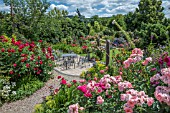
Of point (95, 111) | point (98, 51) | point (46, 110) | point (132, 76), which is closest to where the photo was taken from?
point (95, 111)

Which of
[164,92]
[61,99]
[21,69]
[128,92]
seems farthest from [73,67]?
[164,92]

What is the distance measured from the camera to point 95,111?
2.78 meters

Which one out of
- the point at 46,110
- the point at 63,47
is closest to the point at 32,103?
the point at 46,110

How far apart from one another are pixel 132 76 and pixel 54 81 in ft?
14.4

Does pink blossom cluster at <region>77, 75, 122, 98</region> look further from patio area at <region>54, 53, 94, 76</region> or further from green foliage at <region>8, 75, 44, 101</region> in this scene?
patio area at <region>54, 53, 94, 76</region>

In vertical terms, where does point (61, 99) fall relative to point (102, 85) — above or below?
below

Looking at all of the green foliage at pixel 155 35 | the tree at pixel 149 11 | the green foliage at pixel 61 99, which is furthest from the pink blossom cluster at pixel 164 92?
the tree at pixel 149 11

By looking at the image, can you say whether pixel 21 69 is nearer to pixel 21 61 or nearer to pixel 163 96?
pixel 21 61

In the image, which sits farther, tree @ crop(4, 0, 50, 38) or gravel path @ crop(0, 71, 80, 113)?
tree @ crop(4, 0, 50, 38)

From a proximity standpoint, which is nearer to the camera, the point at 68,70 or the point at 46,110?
the point at 46,110

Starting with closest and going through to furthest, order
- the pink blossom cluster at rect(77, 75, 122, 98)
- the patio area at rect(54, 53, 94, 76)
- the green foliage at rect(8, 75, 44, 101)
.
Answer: the pink blossom cluster at rect(77, 75, 122, 98)
the green foliage at rect(8, 75, 44, 101)
the patio area at rect(54, 53, 94, 76)

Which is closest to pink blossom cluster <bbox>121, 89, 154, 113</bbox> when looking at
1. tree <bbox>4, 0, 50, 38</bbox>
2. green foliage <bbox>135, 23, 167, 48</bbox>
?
green foliage <bbox>135, 23, 167, 48</bbox>

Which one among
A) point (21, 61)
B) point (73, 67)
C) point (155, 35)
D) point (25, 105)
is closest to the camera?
point (25, 105)

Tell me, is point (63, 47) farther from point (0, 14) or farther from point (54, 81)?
point (54, 81)
